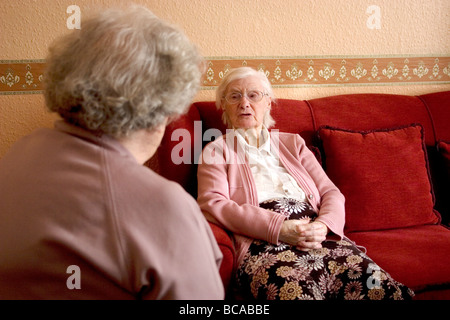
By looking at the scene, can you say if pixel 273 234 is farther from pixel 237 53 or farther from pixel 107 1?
pixel 107 1

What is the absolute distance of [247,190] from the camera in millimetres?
1690

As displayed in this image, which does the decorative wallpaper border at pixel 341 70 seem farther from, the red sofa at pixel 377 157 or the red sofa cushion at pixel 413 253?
the red sofa cushion at pixel 413 253

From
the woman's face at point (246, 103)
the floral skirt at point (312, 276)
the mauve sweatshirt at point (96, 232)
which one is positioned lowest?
the floral skirt at point (312, 276)

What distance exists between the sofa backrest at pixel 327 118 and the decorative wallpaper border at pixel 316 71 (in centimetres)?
22

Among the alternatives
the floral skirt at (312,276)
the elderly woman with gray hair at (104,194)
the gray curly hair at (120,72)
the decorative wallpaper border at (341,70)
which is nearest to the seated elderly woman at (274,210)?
the floral skirt at (312,276)

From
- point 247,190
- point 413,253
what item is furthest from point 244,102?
point 413,253

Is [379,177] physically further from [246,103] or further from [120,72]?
[120,72]

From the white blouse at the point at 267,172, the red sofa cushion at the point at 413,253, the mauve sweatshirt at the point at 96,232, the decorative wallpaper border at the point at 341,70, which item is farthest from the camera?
the decorative wallpaper border at the point at 341,70

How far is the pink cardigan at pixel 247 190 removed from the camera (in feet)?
5.02

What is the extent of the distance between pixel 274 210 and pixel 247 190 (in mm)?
157

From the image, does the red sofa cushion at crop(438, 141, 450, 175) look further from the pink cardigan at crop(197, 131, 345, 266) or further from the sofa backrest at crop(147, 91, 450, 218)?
the pink cardigan at crop(197, 131, 345, 266)

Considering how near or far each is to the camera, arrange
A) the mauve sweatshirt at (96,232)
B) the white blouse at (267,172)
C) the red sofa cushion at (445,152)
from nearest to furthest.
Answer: the mauve sweatshirt at (96,232) → the white blouse at (267,172) → the red sofa cushion at (445,152)

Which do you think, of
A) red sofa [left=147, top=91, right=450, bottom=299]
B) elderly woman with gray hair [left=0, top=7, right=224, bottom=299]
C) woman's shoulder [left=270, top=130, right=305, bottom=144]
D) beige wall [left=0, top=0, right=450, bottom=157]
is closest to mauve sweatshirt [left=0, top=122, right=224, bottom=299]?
elderly woman with gray hair [left=0, top=7, right=224, bottom=299]

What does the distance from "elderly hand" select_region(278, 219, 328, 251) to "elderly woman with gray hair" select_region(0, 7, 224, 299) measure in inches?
28.5
